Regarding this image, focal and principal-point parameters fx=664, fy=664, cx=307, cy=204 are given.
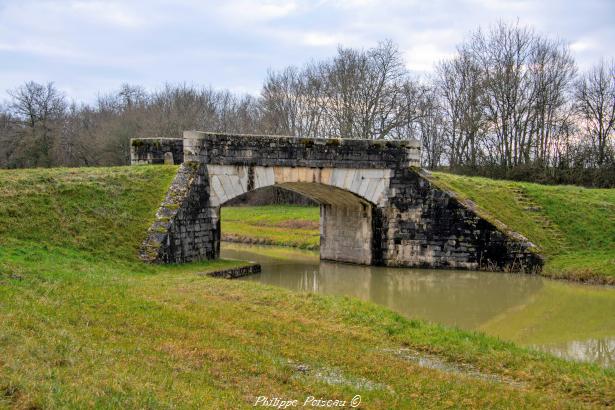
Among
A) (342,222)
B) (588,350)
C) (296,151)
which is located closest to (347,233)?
(342,222)

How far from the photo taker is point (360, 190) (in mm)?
19328

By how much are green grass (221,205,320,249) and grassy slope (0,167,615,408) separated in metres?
15.1

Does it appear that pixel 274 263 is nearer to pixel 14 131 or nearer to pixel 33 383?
pixel 33 383

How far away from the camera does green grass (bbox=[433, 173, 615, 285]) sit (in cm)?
1769

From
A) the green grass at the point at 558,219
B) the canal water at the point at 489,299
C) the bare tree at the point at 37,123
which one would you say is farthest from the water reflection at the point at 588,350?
the bare tree at the point at 37,123

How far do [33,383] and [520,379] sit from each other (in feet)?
16.4

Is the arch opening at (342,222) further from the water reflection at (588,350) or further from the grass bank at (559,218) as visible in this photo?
the water reflection at (588,350)

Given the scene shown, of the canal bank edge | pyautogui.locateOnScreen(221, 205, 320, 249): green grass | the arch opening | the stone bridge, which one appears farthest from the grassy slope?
pyautogui.locateOnScreen(221, 205, 320, 249): green grass

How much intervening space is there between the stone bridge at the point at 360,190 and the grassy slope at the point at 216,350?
15.9 feet

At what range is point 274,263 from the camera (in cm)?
2109

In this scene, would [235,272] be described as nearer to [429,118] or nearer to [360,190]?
[360,190]

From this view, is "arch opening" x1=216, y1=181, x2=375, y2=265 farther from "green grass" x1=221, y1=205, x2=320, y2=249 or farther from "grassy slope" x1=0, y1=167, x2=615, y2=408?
"grassy slope" x1=0, y1=167, x2=615, y2=408

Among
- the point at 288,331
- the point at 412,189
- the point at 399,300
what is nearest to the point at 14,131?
the point at 412,189

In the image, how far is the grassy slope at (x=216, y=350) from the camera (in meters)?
5.26
